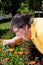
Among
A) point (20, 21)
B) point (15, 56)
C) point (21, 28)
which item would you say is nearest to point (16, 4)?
point (15, 56)

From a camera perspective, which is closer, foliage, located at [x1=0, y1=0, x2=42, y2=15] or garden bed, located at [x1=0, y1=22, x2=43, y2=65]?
garden bed, located at [x1=0, y1=22, x2=43, y2=65]

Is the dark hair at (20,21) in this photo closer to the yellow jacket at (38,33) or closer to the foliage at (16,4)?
the yellow jacket at (38,33)

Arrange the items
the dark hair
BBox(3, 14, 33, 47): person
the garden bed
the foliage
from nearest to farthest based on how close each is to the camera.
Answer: BBox(3, 14, 33, 47): person, the dark hair, the garden bed, the foliage

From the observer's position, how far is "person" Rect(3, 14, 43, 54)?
4031 mm

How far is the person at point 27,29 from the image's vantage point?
4031 mm

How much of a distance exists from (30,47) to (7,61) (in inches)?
50.2

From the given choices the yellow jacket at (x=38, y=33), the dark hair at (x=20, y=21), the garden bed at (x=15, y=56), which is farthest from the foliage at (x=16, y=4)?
the yellow jacket at (x=38, y=33)

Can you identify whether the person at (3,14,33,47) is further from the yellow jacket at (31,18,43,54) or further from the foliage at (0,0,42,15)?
the foliage at (0,0,42,15)

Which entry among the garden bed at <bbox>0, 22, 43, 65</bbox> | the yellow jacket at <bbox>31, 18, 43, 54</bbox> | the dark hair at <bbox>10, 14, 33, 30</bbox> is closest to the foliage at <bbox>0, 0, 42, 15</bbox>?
the garden bed at <bbox>0, 22, 43, 65</bbox>

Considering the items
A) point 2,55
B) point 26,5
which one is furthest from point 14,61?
point 26,5

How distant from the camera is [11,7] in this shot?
1585cm

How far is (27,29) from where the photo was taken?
404cm

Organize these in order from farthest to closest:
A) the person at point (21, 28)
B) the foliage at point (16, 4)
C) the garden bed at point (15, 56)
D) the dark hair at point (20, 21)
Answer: the foliage at point (16, 4) → the garden bed at point (15, 56) → the dark hair at point (20, 21) → the person at point (21, 28)

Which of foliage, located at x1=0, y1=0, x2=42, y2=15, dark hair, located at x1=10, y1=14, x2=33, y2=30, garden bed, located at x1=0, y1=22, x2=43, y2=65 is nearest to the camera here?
dark hair, located at x1=10, y1=14, x2=33, y2=30
